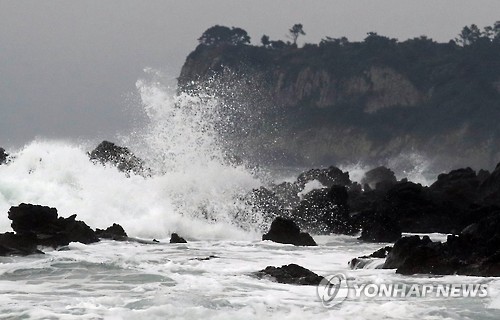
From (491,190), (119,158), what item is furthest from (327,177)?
(491,190)

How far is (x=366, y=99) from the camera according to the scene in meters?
109

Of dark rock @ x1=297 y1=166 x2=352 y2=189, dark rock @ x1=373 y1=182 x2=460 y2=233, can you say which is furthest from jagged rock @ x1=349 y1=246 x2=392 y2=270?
dark rock @ x1=297 y1=166 x2=352 y2=189

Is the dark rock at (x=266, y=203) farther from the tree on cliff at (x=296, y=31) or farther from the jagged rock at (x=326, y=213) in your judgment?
the tree on cliff at (x=296, y=31)

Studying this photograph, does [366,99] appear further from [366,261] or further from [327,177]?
[366,261]

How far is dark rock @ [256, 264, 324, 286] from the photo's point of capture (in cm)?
1309

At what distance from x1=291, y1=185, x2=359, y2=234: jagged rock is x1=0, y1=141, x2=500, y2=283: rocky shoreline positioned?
1.2 inches

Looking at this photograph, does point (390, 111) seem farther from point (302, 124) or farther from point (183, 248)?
point (183, 248)

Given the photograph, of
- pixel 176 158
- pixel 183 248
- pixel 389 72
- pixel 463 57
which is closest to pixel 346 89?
pixel 389 72

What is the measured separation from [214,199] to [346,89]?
87534 millimetres

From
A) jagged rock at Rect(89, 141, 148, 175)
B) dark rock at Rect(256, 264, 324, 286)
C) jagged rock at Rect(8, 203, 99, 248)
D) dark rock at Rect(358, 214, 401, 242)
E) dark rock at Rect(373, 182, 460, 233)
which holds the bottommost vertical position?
dark rock at Rect(256, 264, 324, 286)

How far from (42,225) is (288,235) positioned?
5965 millimetres

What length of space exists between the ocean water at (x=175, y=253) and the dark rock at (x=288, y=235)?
1.11 ft

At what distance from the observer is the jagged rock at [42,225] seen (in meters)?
17.2

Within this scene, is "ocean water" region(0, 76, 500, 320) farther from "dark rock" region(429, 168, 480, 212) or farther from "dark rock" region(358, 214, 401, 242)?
"dark rock" region(429, 168, 480, 212)
